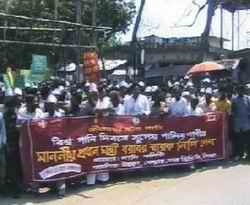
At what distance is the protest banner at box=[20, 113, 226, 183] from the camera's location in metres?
11.2

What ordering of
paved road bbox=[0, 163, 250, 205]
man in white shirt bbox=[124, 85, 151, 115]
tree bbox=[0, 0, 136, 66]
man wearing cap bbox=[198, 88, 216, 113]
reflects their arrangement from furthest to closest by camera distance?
tree bbox=[0, 0, 136, 66]
man wearing cap bbox=[198, 88, 216, 113]
man in white shirt bbox=[124, 85, 151, 115]
paved road bbox=[0, 163, 250, 205]

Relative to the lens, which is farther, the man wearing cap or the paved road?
the man wearing cap

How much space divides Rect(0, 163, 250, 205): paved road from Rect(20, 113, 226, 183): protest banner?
273 millimetres

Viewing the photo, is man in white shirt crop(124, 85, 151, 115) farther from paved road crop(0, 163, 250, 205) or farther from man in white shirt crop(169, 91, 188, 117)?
paved road crop(0, 163, 250, 205)

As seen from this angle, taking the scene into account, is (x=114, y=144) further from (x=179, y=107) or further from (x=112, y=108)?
(x=179, y=107)

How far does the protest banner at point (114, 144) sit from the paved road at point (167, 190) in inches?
10.7

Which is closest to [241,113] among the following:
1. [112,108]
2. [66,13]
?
[112,108]

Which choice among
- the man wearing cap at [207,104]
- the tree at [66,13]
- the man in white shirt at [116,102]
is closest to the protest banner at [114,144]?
the man wearing cap at [207,104]

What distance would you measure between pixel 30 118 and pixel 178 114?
11.1 feet

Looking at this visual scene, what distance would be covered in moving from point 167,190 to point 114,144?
48.6 inches

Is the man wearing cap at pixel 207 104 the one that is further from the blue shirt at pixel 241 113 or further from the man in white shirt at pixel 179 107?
the man in white shirt at pixel 179 107

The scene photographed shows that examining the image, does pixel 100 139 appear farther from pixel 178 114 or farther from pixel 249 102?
pixel 249 102

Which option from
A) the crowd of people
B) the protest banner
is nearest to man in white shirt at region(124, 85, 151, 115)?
the crowd of people

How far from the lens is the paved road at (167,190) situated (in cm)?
1092
